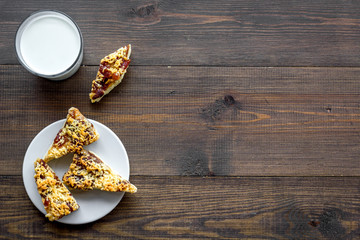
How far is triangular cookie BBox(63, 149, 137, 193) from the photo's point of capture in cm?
134

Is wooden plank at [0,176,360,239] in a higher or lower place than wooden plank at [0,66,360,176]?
lower

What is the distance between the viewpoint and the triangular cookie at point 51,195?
132 cm

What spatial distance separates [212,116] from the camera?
1.45 meters

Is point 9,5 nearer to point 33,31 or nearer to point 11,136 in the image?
point 33,31

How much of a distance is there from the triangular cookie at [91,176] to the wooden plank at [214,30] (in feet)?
1.21

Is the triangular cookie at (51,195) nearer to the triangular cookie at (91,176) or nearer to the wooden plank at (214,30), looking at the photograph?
the triangular cookie at (91,176)

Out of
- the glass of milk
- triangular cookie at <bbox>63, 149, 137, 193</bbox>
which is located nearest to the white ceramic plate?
triangular cookie at <bbox>63, 149, 137, 193</bbox>

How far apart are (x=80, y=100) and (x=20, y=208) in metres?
0.46

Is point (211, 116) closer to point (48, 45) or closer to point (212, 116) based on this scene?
point (212, 116)

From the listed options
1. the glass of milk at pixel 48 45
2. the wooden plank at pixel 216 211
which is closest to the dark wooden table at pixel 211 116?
the wooden plank at pixel 216 211

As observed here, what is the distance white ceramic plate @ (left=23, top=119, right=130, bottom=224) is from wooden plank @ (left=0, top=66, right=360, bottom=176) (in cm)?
6

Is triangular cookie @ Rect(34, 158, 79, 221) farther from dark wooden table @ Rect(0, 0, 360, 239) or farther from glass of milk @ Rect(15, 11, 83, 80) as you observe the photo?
glass of milk @ Rect(15, 11, 83, 80)

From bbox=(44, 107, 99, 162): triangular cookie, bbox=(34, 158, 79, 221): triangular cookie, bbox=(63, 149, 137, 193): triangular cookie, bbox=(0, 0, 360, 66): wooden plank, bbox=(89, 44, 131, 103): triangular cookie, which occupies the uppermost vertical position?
bbox=(0, 0, 360, 66): wooden plank

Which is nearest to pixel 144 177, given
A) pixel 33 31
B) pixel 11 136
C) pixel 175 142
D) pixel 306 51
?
pixel 175 142
